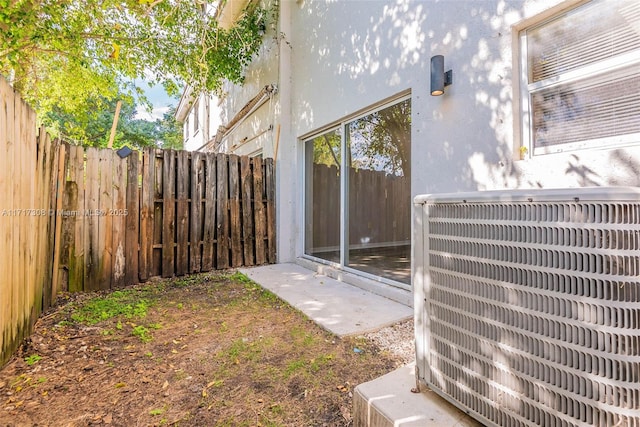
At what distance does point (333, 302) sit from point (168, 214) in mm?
2891

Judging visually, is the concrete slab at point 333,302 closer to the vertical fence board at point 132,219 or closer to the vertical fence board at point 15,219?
the vertical fence board at point 132,219

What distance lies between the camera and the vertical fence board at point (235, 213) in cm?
513

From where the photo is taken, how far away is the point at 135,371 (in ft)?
6.77

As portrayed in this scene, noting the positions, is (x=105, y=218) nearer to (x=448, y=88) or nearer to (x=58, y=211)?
(x=58, y=211)

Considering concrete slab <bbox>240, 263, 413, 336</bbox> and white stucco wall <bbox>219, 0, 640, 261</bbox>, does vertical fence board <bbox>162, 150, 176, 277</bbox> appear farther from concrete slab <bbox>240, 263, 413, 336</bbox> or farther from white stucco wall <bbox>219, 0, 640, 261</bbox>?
white stucco wall <bbox>219, 0, 640, 261</bbox>

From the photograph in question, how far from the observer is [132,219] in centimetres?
429

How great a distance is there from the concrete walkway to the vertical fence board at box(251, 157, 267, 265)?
31 centimetres

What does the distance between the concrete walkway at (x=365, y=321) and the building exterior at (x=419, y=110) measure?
0.36 meters

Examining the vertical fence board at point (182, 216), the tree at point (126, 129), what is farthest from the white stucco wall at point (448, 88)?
the tree at point (126, 129)

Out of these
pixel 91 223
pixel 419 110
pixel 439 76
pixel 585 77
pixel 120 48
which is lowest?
pixel 91 223

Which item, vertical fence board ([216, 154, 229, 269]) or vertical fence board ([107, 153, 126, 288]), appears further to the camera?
vertical fence board ([216, 154, 229, 269])

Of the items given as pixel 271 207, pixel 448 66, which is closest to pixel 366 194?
pixel 448 66

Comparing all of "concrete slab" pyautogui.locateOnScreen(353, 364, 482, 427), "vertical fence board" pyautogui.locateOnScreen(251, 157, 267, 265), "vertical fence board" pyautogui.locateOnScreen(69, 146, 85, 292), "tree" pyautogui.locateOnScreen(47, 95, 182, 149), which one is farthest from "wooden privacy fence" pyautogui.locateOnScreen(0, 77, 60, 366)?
"tree" pyautogui.locateOnScreen(47, 95, 182, 149)

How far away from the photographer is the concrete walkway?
1.31m
